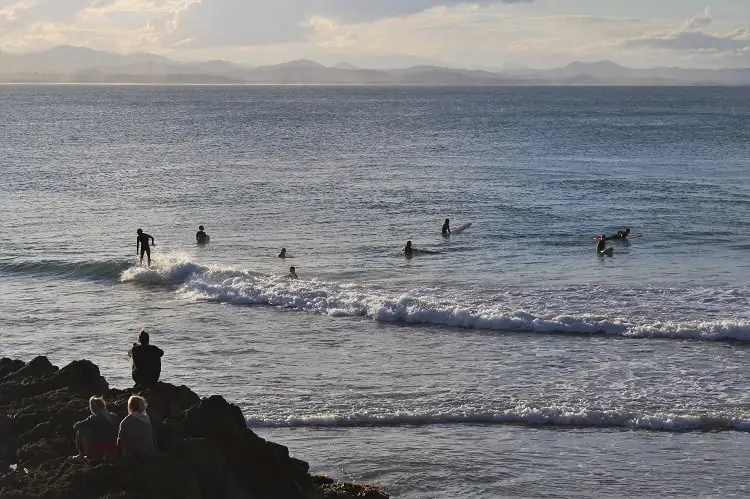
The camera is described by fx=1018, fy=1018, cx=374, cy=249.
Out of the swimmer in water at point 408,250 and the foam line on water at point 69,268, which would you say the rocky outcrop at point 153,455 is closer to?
the foam line on water at point 69,268

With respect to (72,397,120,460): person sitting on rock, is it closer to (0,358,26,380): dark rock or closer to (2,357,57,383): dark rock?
(2,357,57,383): dark rock

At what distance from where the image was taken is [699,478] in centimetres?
1678

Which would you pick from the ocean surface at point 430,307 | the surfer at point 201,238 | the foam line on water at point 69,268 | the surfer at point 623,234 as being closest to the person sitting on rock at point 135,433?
the ocean surface at point 430,307

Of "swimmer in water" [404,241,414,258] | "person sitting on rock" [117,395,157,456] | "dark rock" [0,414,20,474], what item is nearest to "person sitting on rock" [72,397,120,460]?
"person sitting on rock" [117,395,157,456]

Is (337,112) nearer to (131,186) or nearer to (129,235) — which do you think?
(131,186)

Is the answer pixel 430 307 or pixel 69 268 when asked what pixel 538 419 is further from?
pixel 69 268

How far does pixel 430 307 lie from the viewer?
29.8m

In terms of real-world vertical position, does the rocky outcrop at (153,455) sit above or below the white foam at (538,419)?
above

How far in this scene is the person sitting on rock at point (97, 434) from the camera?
520 inches

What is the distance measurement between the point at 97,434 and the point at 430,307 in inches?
685

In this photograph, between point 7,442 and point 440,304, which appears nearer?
point 7,442

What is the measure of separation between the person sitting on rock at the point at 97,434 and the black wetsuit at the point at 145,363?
2515mm

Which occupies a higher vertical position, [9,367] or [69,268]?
[9,367]

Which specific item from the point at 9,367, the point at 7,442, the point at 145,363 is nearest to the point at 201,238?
the point at 9,367
